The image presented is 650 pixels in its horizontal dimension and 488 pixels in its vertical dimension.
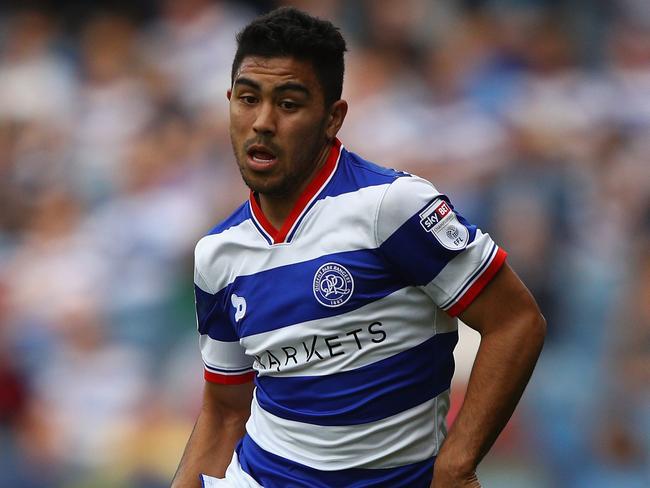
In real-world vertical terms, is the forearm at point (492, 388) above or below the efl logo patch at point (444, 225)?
below

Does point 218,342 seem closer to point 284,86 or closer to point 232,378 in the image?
point 232,378

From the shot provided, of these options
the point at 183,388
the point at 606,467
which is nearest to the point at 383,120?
the point at 183,388

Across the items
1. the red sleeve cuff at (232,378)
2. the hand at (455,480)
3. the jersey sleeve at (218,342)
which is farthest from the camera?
the red sleeve cuff at (232,378)

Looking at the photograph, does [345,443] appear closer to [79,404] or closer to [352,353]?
[352,353]

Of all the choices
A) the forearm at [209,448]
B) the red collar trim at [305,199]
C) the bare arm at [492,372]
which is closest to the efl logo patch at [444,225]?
the bare arm at [492,372]

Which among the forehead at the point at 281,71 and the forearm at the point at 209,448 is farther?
the forearm at the point at 209,448

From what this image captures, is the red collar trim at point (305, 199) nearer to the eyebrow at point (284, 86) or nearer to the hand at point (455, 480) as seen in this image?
the eyebrow at point (284, 86)

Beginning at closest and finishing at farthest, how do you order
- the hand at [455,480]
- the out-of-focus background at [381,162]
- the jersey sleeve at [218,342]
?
the hand at [455,480], the jersey sleeve at [218,342], the out-of-focus background at [381,162]

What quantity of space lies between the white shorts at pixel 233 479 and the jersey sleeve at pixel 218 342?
0.26 metres

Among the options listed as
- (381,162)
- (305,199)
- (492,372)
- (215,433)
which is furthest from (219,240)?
(381,162)

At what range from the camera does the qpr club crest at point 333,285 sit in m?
3.54

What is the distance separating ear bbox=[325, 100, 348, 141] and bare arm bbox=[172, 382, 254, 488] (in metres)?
0.95

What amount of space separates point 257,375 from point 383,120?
15.0 feet

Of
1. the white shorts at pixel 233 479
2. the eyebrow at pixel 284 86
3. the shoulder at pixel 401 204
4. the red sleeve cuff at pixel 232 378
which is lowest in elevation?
the white shorts at pixel 233 479
